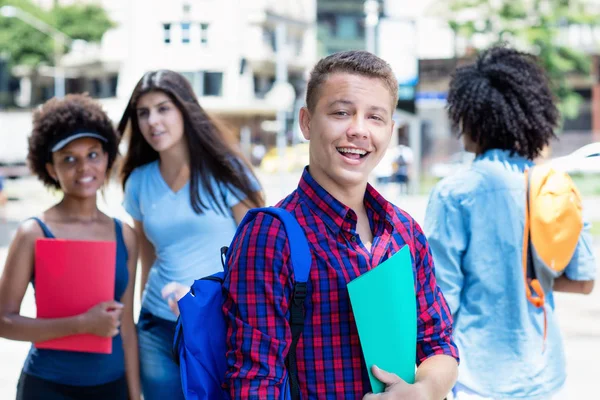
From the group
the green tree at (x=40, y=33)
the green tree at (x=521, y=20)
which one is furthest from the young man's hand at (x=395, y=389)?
the green tree at (x=40, y=33)

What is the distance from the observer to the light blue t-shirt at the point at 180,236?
3.48 meters

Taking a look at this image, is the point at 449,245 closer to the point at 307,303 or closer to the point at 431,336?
the point at 431,336

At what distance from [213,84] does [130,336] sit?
175 ft

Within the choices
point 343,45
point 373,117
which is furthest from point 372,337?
point 343,45

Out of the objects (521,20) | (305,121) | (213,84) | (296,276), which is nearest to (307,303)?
(296,276)

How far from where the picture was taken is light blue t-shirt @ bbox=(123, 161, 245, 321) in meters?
3.48

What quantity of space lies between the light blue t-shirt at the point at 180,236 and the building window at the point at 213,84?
172 ft

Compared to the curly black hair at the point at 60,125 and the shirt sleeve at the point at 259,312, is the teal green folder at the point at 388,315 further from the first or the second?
the curly black hair at the point at 60,125

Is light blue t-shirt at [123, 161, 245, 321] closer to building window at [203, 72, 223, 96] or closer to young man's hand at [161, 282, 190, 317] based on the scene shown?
young man's hand at [161, 282, 190, 317]

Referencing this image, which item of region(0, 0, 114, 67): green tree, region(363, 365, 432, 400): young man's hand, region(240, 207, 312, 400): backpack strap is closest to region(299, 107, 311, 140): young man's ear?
region(240, 207, 312, 400): backpack strap

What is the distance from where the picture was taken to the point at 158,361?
3.35 metres

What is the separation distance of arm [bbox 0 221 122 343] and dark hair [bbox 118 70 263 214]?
0.69m

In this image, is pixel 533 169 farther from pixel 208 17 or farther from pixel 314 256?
pixel 208 17

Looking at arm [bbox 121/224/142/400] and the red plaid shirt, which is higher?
the red plaid shirt
